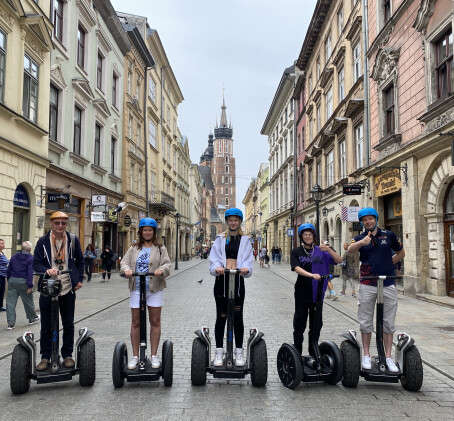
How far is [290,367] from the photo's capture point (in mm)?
4395

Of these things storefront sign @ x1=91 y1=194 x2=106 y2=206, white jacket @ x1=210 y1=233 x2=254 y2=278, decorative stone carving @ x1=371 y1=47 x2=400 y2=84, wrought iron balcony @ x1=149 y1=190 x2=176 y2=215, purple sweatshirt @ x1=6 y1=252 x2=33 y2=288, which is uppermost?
decorative stone carving @ x1=371 y1=47 x2=400 y2=84

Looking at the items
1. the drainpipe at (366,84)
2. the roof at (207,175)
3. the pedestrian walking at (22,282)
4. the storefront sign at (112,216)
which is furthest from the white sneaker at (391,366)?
the roof at (207,175)

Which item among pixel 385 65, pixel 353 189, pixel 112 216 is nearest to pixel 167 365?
pixel 353 189

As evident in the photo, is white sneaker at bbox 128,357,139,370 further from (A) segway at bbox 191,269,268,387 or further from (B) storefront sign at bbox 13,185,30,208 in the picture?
(B) storefront sign at bbox 13,185,30,208

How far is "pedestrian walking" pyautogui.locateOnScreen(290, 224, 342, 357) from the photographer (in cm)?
453

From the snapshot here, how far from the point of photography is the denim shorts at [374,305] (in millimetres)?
4559

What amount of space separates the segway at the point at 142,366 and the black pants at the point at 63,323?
1.93 ft

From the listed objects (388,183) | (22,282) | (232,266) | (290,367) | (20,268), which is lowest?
(290,367)

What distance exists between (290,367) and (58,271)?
2.59 meters

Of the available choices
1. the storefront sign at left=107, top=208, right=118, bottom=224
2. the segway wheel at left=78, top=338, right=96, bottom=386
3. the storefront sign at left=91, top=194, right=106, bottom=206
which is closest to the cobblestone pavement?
the segway wheel at left=78, top=338, right=96, bottom=386

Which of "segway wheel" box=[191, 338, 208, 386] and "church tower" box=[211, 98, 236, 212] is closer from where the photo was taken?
"segway wheel" box=[191, 338, 208, 386]

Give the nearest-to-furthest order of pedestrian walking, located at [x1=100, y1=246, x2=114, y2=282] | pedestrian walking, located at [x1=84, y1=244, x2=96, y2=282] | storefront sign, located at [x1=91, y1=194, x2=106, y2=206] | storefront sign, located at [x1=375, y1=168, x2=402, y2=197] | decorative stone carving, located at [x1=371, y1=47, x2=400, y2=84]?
storefront sign, located at [x1=375, y1=168, x2=402, y2=197], decorative stone carving, located at [x1=371, y1=47, x2=400, y2=84], pedestrian walking, located at [x1=84, y1=244, x2=96, y2=282], pedestrian walking, located at [x1=100, y1=246, x2=114, y2=282], storefront sign, located at [x1=91, y1=194, x2=106, y2=206]

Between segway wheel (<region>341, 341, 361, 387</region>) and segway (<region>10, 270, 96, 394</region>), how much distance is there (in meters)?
2.59

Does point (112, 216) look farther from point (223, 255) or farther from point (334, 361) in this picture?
point (334, 361)
